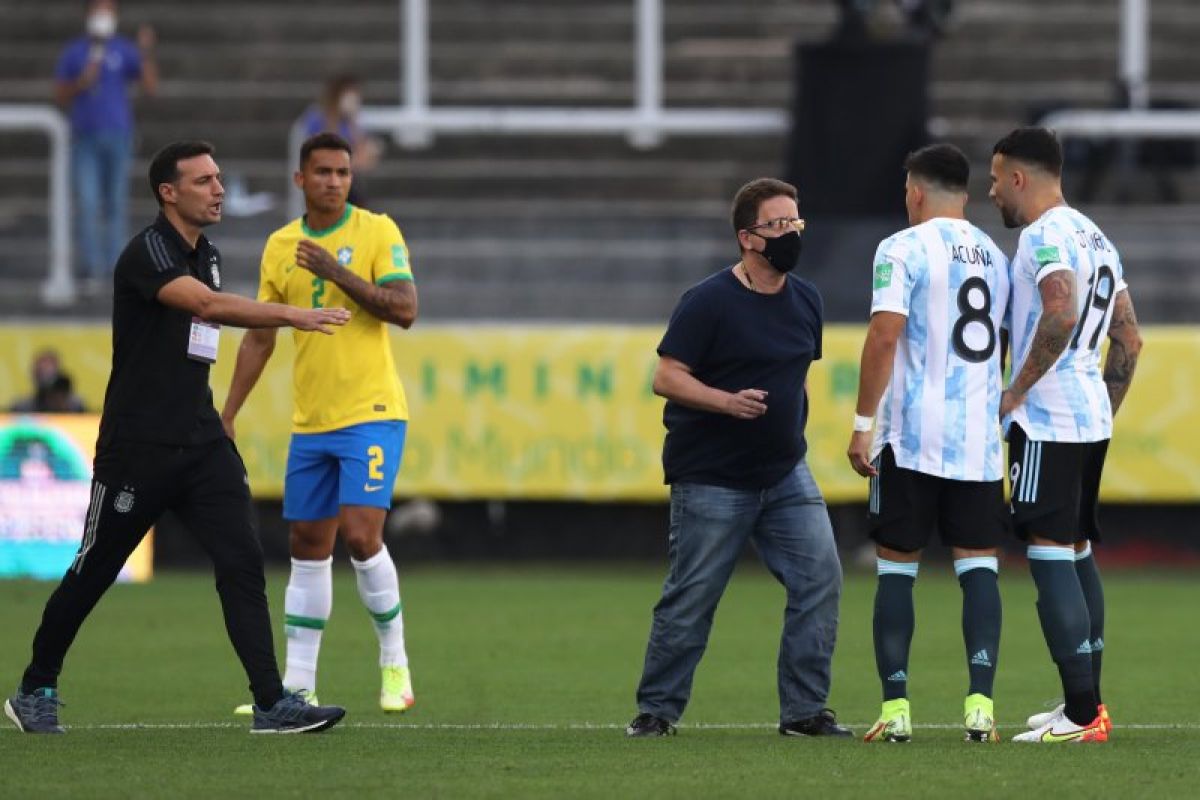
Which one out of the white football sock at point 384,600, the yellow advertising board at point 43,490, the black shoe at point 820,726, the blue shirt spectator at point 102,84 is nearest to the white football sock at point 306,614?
the white football sock at point 384,600

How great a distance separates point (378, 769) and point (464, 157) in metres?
15.6

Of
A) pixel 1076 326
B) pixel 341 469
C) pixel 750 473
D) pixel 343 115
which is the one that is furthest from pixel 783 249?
pixel 343 115

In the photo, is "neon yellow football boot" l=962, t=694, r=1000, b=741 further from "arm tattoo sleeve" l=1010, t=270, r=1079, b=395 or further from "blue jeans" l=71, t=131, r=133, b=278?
"blue jeans" l=71, t=131, r=133, b=278

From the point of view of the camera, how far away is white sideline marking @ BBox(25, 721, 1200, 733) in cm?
953

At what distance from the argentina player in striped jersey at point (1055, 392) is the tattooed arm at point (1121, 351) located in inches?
9.9

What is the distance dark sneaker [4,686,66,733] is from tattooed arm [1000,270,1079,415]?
3.71m

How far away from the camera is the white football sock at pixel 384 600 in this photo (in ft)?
33.6

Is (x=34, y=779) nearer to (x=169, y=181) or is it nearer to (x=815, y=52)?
(x=169, y=181)

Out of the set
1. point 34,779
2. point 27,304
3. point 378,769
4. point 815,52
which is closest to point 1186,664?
point 378,769

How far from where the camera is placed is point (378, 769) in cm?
803

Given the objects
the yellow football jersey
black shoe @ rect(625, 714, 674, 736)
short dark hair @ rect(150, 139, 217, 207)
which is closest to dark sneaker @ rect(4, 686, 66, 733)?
the yellow football jersey

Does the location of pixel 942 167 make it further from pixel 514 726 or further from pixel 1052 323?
pixel 514 726

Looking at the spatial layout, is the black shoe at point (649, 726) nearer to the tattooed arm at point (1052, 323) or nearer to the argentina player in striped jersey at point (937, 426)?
the argentina player in striped jersey at point (937, 426)

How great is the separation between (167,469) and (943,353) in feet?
9.22
